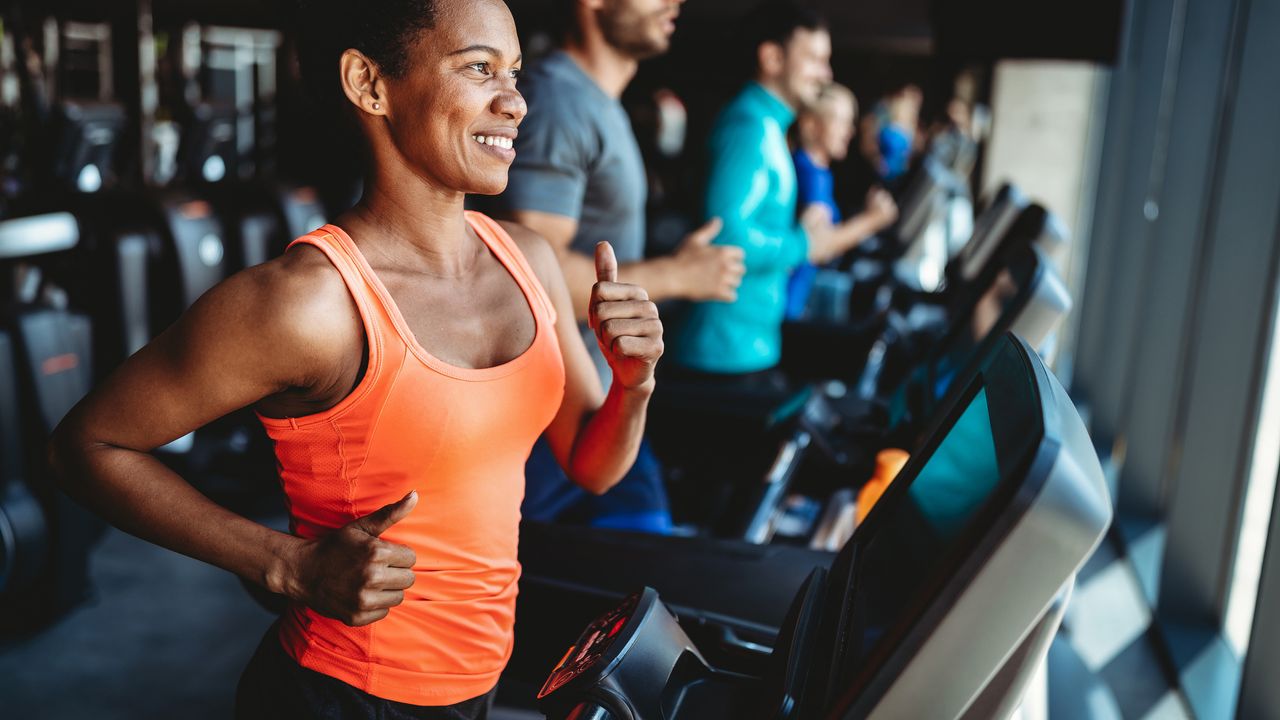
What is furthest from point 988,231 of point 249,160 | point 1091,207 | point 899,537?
point 249,160

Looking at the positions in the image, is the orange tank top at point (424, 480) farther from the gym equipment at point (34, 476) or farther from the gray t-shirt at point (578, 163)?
the gym equipment at point (34, 476)

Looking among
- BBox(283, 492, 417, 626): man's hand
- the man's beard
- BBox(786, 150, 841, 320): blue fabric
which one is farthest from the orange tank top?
BBox(786, 150, 841, 320): blue fabric

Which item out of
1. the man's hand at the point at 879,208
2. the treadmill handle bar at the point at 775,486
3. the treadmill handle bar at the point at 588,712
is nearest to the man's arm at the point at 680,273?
the treadmill handle bar at the point at 775,486

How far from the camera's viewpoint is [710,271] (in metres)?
1.80

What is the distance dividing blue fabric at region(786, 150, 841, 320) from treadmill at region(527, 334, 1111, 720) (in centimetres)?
358

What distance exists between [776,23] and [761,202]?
551mm

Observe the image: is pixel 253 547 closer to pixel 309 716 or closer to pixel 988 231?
pixel 309 716

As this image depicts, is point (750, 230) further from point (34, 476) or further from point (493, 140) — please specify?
point (34, 476)

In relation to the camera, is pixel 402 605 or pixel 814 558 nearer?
pixel 402 605

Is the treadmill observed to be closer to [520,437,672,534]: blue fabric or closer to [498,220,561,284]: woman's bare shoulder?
[498,220,561,284]: woman's bare shoulder

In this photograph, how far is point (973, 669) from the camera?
2.29 ft

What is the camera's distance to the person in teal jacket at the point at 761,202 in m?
2.83

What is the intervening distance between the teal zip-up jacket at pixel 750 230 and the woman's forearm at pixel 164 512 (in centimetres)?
191

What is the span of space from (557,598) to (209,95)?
14.6 meters
